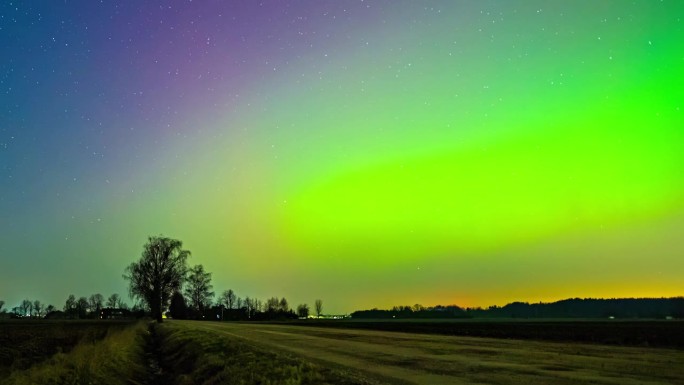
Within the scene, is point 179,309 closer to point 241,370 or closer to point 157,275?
point 157,275

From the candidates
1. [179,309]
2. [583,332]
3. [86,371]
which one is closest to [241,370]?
[86,371]

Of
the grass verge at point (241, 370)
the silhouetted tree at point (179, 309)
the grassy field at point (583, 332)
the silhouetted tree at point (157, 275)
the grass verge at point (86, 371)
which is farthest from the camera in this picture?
the silhouetted tree at point (179, 309)

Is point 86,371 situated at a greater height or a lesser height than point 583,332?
greater

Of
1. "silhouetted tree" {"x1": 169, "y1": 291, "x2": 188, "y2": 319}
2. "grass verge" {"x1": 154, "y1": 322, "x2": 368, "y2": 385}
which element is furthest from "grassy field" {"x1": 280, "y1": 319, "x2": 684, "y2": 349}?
"silhouetted tree" {"x1": 169, "y1": 291, "x2": 188, "y2": 319}

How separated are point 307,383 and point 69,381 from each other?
8.34m

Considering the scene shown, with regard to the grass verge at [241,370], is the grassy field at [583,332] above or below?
below

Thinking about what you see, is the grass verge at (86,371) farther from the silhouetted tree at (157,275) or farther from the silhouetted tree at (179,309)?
the silhouetted tree at (179,309)

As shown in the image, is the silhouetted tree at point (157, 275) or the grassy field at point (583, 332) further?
the silhouetted tree at point (157, 275)

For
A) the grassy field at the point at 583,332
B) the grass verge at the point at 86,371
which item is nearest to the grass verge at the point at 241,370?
the grass verge at the point at 86,371

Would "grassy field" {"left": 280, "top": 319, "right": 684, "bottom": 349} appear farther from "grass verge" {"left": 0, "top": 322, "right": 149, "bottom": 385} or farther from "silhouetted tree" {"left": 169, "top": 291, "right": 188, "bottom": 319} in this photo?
"silhouetted tree" {"left": 169, "top": 291, "right": 188, "bottom": 319}

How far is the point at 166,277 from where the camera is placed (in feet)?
331

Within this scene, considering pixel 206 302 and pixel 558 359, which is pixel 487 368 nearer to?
pixel 558 359

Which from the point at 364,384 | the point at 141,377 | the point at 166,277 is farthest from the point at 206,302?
the point at 364,384

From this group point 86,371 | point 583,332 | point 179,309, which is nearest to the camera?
point 86,371
